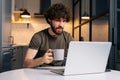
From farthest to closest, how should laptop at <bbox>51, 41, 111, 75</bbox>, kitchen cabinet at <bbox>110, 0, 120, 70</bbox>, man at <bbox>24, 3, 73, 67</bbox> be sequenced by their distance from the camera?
kitchen cabinet at <bbox>110, 0, 120, 70</bbox> → man at <bbox>24, 3, 73, 67</bbox> → laptop at <bbox>51, 41, 111, 75</bbox>

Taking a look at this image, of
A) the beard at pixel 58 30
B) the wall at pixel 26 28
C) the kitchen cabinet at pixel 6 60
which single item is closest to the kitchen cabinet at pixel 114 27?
the beard at pixel 58 30

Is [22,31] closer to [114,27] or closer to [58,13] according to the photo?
[114,27]

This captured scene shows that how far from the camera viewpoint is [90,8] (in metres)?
5.33

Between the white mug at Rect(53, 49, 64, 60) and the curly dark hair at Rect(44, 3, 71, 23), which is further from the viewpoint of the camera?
the curly dark hair at Rect(44, 3, 71, 23)

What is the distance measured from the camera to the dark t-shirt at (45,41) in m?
2.49

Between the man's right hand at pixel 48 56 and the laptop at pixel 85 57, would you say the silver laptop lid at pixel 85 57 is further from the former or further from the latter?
the man's right hand at pixel 48 56

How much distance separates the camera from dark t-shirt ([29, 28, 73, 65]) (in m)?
2.49

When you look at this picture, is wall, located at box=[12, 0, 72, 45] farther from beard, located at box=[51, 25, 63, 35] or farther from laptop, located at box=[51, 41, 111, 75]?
laptop, located at box=[51, 41, 111, 75]

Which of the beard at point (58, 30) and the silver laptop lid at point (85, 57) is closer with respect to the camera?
the silver laptop lid at point (85, 57)

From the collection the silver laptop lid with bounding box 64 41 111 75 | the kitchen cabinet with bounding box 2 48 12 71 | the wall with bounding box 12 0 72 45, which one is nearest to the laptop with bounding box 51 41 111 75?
the silver laptop lid with bounding box 64 41 111 75

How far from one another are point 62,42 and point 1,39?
3.71 feet

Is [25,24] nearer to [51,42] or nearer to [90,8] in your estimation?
[90,8]

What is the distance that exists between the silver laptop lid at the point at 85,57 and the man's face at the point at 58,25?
2.88 feet

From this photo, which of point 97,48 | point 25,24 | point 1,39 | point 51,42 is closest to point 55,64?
point 51,42
